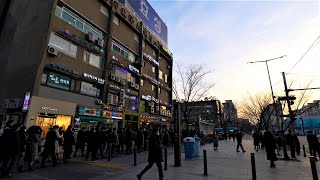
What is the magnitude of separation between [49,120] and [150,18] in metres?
26.2

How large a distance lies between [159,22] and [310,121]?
55890 mm

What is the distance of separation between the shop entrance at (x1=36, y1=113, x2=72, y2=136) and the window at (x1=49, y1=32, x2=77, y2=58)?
17.9 feet

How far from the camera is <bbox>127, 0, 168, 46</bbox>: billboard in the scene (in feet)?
108

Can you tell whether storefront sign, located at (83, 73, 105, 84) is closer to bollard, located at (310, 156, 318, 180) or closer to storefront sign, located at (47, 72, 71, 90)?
storefront sign, located at (47, 72, 71, 90)

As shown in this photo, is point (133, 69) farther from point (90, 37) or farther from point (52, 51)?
point (52, 51)

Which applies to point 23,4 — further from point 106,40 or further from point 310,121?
point 310,121

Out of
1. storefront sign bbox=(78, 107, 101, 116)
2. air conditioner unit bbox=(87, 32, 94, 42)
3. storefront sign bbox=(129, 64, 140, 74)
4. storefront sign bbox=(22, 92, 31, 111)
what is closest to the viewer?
storefront sign bbox=(22, 92, 31, 111)

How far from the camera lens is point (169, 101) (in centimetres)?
4112

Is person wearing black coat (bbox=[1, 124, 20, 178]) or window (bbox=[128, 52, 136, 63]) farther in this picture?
window (bbox=[128, 52, 136, 63])

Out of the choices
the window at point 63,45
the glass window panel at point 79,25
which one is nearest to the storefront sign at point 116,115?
the window at point 63,45

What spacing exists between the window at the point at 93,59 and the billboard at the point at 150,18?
40.4 ft

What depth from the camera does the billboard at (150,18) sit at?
3297 cm

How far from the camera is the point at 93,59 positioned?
2195 centimetres

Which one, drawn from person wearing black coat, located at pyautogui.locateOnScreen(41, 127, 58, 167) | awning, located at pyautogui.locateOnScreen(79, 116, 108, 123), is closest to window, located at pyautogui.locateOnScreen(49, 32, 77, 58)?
awning, located at pyautogui.locateOnScreen(79, 116, 108, 123)
